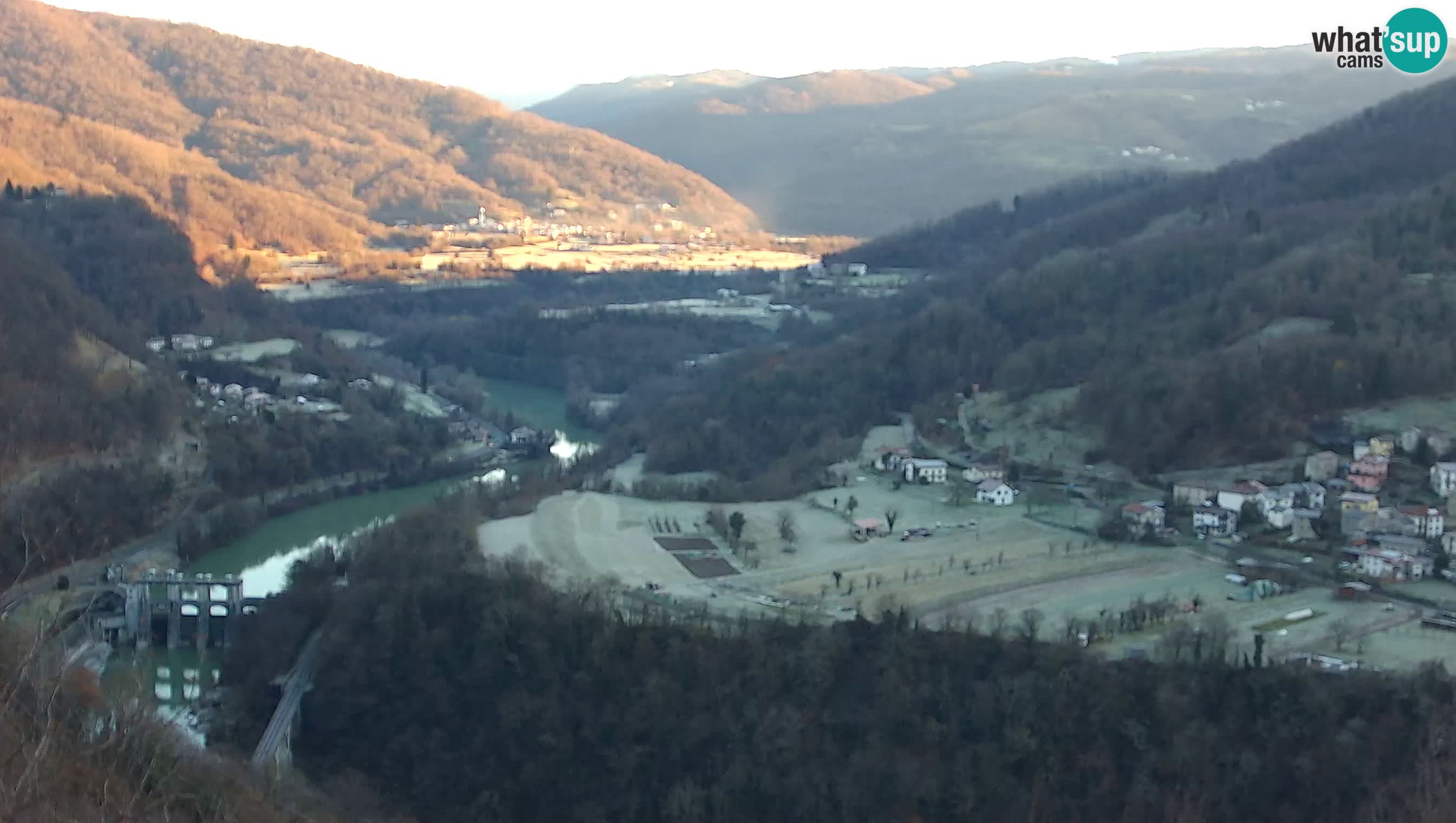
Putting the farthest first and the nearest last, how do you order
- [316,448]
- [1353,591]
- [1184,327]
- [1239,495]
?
[316,448] → [1184,327] → [1239,495] → [1353,591]

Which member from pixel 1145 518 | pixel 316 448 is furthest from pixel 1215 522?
pixel 316 448

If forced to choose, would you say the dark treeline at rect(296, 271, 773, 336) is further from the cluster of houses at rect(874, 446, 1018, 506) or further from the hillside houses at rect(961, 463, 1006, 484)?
the hillside houses at rect(961, 463, 1006, 484)

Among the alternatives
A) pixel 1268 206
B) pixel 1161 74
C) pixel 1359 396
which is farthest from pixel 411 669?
pixel 1161 74

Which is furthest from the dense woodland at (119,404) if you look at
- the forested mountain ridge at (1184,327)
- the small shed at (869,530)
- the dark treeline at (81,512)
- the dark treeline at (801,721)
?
the small shed at (869,530)

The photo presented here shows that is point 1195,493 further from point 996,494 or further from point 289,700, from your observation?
point 289,700

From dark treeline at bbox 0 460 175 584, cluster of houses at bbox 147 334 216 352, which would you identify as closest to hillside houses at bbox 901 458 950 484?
dark treeline at bbox 0 460 175 584

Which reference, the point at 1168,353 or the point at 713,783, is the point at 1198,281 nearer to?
the point at 1168,353
